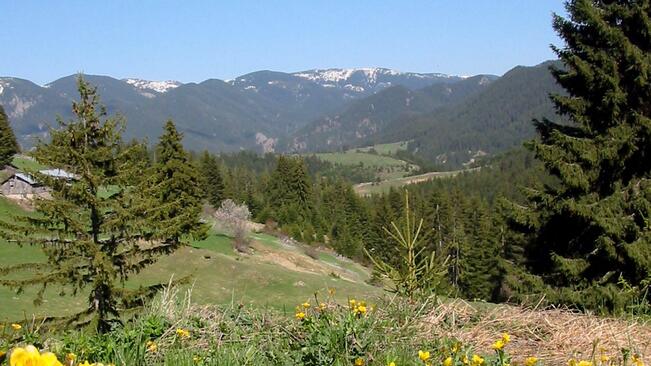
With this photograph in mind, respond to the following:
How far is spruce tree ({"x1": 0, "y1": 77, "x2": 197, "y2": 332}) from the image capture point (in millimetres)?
13016

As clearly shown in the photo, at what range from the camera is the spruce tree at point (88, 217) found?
1302 centimetres

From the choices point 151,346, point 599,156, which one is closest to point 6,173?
point 599,156

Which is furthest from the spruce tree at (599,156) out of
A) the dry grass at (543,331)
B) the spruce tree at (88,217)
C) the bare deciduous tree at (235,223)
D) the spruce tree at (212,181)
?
the spruce tree at (212,181)

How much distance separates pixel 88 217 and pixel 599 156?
39.8ft

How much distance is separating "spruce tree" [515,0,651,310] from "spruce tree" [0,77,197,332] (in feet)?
32.3

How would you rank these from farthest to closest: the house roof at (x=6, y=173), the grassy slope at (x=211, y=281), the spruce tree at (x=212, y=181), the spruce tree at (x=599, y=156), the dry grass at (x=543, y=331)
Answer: the spruce tree at (x=212, y=181) < the house roof at (x=6, y=173) < the grassy slope at (x=211, y=281) < the spruce tree at (x=599, y=156) < the dry grass at (x=543, y=331)

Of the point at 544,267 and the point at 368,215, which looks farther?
the point at 368,215

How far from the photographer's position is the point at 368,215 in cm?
7456

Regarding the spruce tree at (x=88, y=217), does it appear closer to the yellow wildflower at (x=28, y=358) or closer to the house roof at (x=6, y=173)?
the yellow wildflower at (x=28, y=358)

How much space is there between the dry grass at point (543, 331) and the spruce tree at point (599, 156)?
24.3ft

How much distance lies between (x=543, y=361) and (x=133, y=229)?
1242 centimetres

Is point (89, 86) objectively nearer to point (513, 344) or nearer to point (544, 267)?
point (544, 267)

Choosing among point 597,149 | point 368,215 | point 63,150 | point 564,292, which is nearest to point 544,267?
point 564,292

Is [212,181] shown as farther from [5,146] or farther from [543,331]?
[543,331]
